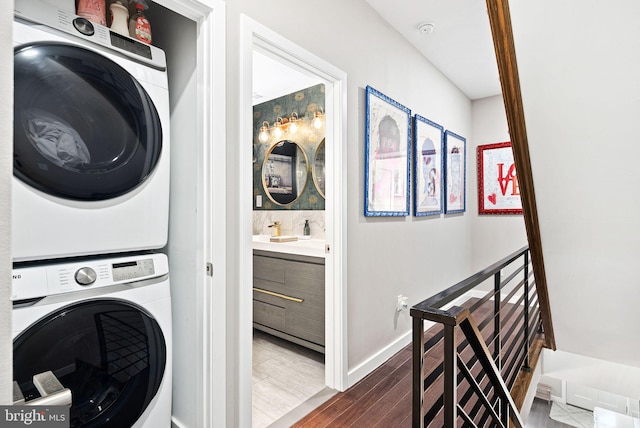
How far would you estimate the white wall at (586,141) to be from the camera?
3.85ft

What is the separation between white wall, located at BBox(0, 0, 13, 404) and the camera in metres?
0.36

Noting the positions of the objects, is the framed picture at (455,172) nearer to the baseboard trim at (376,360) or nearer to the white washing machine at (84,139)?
the baseboard trim at (376,360)

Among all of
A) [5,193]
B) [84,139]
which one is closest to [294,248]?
[84,139]

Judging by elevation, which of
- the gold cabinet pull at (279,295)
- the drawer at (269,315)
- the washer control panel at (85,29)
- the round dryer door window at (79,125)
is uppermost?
the washer control panel at (85,29)

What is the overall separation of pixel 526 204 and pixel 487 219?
2804 mm

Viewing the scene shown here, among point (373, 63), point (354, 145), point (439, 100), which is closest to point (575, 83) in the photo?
point (354, 145)

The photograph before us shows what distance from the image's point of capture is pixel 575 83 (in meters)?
1.33

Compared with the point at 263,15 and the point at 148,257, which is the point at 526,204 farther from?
the point at 148,257

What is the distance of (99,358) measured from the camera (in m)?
1.20

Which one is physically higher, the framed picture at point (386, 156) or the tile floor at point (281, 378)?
the framed picture at point (386, 156)

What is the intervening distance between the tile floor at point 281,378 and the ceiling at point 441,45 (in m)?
2.04

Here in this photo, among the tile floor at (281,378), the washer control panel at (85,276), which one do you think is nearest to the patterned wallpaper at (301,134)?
the tile floor at (281,378)

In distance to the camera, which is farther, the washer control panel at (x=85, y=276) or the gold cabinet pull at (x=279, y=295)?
the gold cabinet pull at (x=279, y=295)

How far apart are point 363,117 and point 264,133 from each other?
1.85 meters
